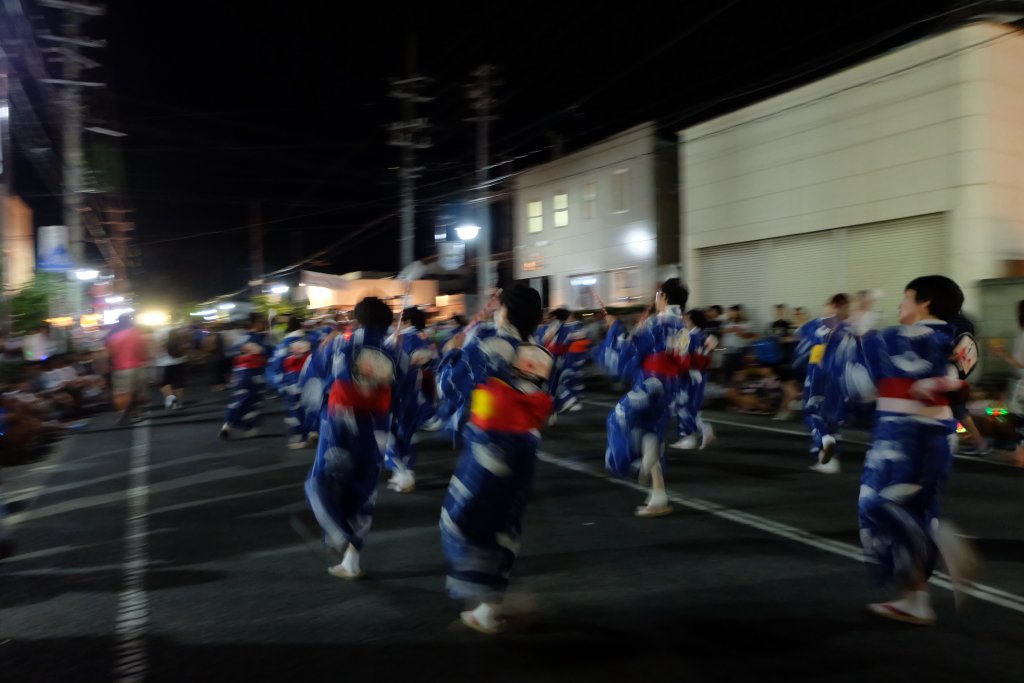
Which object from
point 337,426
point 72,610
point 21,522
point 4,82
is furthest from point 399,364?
point 4,82

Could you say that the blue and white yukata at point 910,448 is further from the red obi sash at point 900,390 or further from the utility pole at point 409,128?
the utility pole at point 409,128

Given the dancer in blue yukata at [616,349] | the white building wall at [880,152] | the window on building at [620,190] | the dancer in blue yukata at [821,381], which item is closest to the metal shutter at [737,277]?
the white building wall at [880,152]

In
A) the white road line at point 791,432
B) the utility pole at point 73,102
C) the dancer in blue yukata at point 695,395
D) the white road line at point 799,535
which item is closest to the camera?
the white road line at point 799,535

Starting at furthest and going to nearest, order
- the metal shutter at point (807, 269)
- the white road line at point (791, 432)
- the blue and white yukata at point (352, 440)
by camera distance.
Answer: the metal shutter at point (807, 269), the white road line at point (791, 432), the blue and white yukata at point (352, 440)

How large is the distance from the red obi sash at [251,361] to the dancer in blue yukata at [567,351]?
13.0ft

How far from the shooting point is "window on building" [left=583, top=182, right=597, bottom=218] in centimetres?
2227

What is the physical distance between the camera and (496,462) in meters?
3.83

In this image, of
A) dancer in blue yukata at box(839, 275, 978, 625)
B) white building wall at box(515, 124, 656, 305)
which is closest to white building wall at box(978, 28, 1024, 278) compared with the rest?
white building wall at box(515, 124, 656, 305)

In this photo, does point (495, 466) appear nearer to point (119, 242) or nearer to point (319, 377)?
point (319, 377)

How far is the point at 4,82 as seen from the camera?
12.9 m

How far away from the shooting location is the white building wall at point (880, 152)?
12.0 meters

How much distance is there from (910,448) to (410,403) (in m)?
4.44

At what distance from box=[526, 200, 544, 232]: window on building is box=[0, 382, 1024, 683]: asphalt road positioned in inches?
693

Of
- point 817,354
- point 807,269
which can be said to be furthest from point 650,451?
point 807,269
